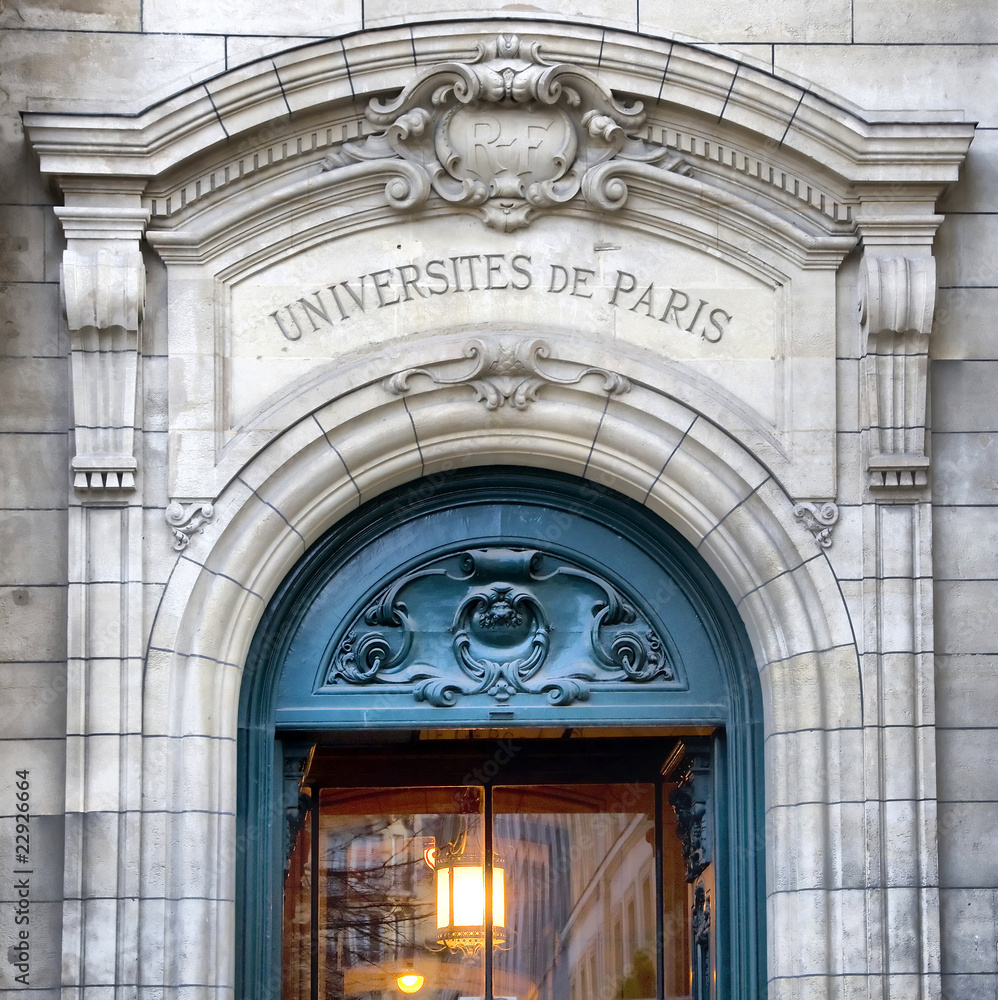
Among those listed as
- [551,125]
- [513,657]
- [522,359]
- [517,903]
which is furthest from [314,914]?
[551,125]

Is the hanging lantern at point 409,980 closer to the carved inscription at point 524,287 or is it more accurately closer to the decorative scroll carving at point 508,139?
the carved inscription at point 524,287

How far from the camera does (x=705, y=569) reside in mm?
8430

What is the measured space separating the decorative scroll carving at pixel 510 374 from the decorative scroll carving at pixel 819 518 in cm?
105

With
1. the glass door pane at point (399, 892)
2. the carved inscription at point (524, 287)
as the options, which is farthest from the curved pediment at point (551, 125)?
the glass door pane at point (399, 892)

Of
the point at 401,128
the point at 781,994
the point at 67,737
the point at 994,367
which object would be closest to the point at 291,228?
the point at 401,128

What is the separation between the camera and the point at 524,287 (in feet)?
27.1

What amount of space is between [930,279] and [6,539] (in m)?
4.71

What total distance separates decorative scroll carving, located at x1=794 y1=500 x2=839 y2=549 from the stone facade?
5 centimetres

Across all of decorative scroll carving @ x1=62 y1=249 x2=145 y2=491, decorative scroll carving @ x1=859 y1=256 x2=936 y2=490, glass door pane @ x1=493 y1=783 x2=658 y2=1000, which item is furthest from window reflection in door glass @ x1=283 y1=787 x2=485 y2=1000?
decorative scroll carving @ x1=859 y1=256 x2=936 y2=490

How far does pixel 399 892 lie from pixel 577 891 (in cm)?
110

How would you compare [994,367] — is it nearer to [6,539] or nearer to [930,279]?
[930,279]

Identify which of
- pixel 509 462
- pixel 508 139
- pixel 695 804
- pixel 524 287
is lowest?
pixel 695 804

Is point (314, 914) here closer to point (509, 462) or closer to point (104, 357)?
point (509, 462)

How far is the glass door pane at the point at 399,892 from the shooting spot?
987cm
